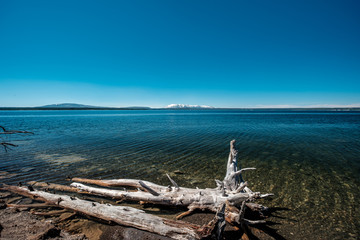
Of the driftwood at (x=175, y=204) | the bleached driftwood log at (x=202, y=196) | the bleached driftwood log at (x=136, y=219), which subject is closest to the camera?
the bleached driftwood log at (x=136, y=219)

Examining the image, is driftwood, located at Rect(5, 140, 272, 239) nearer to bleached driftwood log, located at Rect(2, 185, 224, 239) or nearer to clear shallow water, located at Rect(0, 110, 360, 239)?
bleached driftwood log, located at Rect(2, 185, 224, 239)

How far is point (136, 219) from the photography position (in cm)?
584

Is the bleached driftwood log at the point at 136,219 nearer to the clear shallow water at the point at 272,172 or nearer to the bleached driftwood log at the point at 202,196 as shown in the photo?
the bleached driftwood log at the point at 202,196

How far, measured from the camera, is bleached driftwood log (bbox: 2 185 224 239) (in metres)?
5.08

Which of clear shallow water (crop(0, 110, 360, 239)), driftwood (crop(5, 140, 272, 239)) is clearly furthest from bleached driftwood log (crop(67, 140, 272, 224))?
clear shallow water (crop(0, 110, 360, 239))

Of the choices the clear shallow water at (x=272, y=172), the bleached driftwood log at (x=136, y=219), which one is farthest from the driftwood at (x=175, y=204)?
the clear shallow water at (x=272, y=172)

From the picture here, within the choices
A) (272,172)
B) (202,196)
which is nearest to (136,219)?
(202,196)

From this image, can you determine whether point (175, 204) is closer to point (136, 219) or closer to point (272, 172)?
point (136, 219)

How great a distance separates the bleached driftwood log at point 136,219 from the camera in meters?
5.08

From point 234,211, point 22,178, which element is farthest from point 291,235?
point 22,178

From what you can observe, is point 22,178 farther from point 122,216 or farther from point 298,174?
point 298,174

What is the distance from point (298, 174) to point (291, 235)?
714cm

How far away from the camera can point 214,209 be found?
272 inches

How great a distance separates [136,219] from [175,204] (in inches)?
75.2
